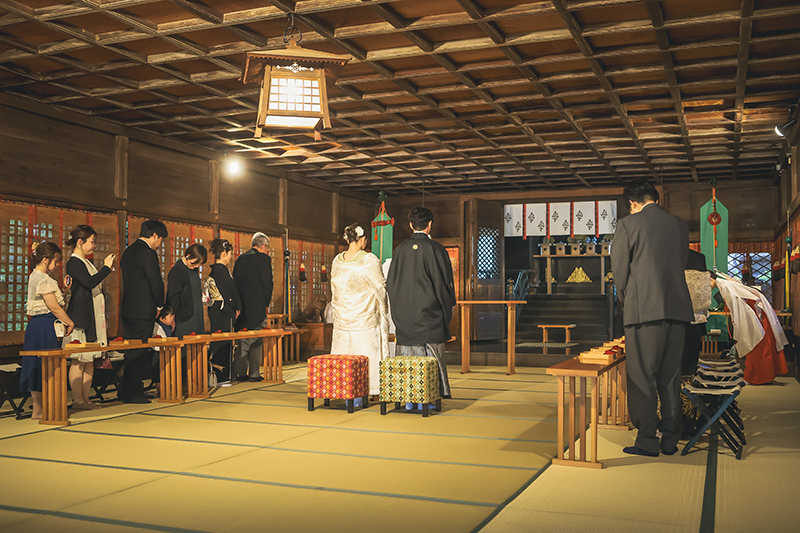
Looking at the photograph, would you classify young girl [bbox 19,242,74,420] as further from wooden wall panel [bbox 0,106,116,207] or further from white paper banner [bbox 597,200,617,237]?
white paper banner [bbox 597,200,617,237]

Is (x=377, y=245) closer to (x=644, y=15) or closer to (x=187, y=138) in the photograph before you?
(x=187, y=138)

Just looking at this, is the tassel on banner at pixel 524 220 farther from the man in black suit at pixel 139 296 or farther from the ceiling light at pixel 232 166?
the man in black suit at pixel 139 296

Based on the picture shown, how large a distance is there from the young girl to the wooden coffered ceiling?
1.85m

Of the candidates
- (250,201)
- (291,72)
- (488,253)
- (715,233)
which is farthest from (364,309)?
(488,253)

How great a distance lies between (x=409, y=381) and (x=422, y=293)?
0.77m

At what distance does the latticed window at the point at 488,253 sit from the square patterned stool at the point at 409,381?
8.27m

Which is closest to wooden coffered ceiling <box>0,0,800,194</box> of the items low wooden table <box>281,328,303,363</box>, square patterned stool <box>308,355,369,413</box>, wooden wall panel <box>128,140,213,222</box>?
wooden wall panel <box>128,140,213,222</box>

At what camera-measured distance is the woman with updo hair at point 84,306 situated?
5.58 meters

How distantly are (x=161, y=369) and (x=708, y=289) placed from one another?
4.63 meters

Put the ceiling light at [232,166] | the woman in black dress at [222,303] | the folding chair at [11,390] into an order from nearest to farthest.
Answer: the folding chair at [11,390]
the woman in black dress at [222,303]
the ceiling light at [232,166]

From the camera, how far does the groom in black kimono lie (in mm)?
5656

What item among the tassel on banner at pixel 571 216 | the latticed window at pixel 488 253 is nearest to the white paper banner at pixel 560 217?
the tassel on banner at pixel 571 216

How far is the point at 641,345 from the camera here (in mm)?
3920

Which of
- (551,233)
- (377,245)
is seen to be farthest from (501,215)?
(377,245)
